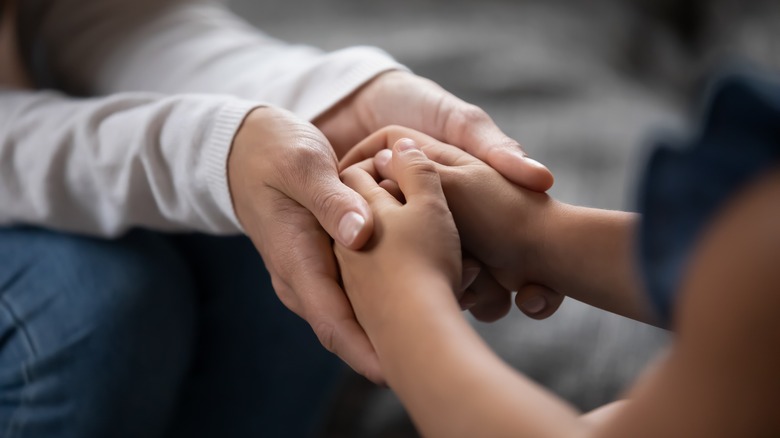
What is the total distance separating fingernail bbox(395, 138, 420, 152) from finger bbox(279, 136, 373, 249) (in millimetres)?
50

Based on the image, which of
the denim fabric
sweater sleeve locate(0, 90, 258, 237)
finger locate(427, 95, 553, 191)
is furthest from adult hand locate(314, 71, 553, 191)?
the denim fabric

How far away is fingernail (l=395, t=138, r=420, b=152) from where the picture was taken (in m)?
0.57

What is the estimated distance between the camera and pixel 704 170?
0.30 meters

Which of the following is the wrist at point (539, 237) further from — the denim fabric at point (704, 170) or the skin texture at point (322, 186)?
the denim fabric at point (704, 170)

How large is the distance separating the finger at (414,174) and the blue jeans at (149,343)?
25 centimetres

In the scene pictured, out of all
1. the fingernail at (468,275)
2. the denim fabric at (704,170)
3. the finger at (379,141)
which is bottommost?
the fingernail at (468,275)

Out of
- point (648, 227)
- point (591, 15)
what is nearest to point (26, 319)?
point (648, 227)

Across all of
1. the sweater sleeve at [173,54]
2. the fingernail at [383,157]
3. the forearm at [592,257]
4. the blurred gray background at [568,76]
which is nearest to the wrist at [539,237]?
the forearm at [592,257]

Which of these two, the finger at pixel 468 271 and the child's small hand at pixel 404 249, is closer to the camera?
the child's small hand at pixel 404 249

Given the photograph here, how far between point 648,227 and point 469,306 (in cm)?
27

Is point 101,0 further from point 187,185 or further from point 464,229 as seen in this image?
point 464,229

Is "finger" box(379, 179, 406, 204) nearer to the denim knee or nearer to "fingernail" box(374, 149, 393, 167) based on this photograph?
"fingernail" box(374, 149, 393, 167)

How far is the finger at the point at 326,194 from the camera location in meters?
0.51

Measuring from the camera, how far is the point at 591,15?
1.31 meters
